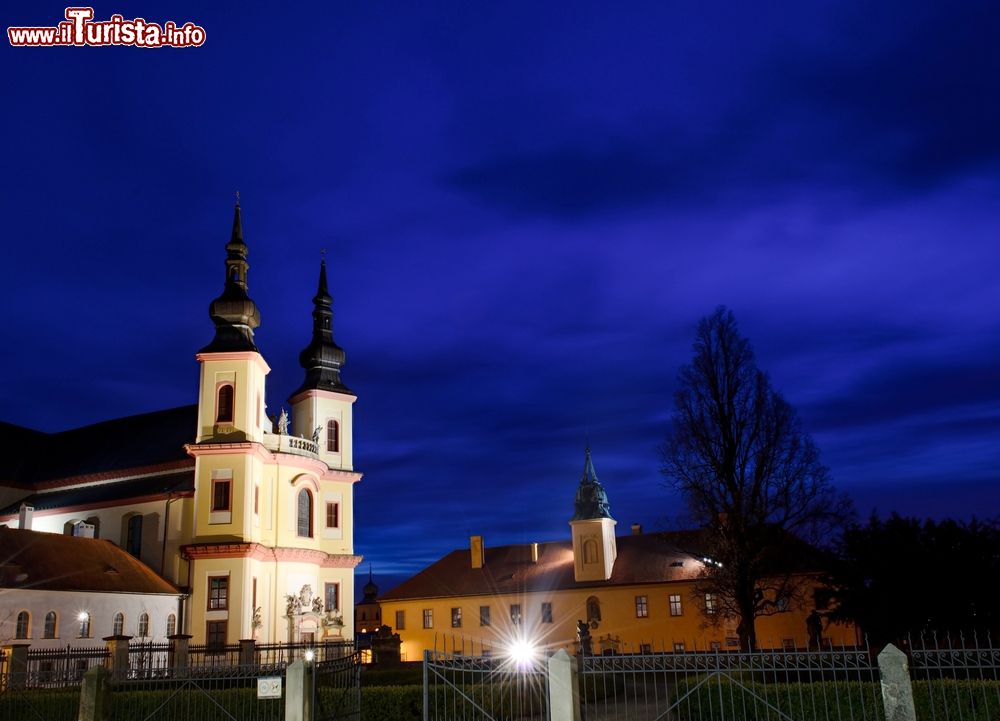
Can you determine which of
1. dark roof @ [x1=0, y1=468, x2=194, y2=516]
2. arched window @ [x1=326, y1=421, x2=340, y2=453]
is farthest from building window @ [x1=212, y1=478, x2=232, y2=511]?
arched window @ [x1=326, y1=421, x2=340, y2=453]

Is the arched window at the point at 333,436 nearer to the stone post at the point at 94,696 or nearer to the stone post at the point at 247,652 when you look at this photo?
the stone post at the point at 247,652

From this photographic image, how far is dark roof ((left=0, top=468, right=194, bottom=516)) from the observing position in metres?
45.0

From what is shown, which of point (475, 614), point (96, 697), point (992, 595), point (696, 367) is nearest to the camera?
point (96, 697)

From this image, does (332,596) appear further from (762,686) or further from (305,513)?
(762,686)

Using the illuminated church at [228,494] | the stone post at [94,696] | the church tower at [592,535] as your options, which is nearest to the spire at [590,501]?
the church tower at [592,535]

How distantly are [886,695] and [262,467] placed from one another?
36.9m

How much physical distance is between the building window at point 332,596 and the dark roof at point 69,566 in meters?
10.1

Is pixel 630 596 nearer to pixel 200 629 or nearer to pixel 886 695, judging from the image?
pixel 200 629

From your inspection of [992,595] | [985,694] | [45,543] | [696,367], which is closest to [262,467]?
[45,543]

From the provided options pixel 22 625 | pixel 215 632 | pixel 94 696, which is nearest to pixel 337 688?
pixel 94 696

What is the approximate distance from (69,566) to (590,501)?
37.9 meters

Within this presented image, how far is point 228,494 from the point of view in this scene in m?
42.7

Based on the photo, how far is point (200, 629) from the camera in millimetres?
40656

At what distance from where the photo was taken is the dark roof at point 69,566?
34156mm
